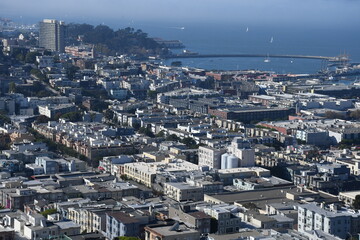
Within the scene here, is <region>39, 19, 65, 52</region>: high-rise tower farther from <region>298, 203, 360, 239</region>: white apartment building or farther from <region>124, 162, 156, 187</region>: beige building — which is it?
<region>298, 203, 360, 239</region>: white apartment building

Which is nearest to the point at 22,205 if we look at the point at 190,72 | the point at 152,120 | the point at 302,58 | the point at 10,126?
the point at 10,126

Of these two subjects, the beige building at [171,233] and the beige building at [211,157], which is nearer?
the beige building at [171,233]

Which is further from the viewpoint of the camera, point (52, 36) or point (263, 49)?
point (263, 49)

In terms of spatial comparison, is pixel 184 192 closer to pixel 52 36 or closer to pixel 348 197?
pixel 348 197

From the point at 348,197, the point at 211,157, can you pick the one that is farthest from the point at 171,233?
the point at 211,157

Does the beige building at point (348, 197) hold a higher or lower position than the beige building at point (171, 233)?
lower

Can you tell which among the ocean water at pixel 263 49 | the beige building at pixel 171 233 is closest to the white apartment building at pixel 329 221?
the beige building at pixel 171 233

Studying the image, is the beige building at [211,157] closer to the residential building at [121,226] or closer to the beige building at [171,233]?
the residential building at [121,226]

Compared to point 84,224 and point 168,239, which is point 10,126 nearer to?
point 84,224
